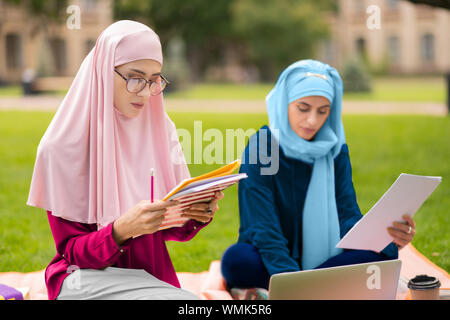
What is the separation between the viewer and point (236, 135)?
9.93 m

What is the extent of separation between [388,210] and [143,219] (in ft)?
3.33

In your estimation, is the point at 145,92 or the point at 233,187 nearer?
the point at 145,92

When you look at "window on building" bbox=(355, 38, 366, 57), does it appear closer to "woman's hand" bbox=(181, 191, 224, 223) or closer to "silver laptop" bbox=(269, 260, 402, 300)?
"silver laptop" bbox=(269, 260, 402, 300)

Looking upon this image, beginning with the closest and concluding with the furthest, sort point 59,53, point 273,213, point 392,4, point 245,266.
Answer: point 273,213 < point 245,266 < point 59,53 < point 392,4

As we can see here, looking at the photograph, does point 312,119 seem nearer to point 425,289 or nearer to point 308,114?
point 308,114

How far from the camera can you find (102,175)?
214cm

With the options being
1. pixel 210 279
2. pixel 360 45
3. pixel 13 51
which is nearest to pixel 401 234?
pixel 210 279

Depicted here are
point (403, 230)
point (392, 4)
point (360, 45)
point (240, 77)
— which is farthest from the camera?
point (360, 45)

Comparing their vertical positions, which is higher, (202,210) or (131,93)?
(131,93)

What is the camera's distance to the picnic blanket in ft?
10.4

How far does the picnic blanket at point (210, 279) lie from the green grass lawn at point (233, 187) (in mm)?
221

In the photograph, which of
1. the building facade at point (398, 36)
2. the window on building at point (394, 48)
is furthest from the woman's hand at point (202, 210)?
the window on building at point (394, 48)

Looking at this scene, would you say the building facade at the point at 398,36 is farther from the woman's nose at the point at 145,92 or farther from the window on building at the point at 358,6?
the woman's nose at the point at 145,92

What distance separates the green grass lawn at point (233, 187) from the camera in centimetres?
437
